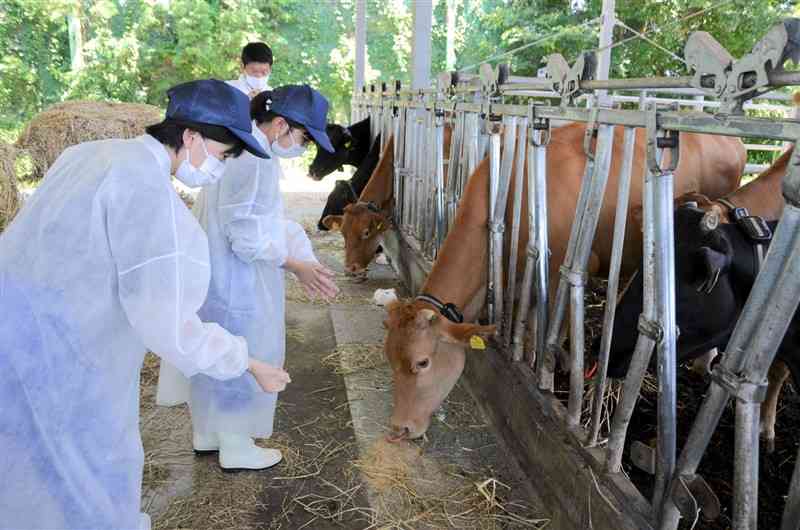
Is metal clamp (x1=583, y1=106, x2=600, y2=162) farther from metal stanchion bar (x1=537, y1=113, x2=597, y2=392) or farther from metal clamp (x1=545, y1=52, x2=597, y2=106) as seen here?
metal clamp (x1=545, y1=52, x2=597, y2=106)

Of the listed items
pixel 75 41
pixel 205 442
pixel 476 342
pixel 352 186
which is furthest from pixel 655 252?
pixel 75 41

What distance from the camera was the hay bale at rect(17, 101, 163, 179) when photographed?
8.98m

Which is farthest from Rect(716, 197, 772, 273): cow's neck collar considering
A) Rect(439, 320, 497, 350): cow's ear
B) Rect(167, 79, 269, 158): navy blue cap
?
Rect(167, 79, 269, 158): navy blue cap

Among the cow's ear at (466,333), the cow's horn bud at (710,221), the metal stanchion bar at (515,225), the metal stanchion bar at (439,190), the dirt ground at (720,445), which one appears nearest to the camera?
the cow's horn bud at (710,221)

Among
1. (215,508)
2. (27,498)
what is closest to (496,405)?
(215,508)

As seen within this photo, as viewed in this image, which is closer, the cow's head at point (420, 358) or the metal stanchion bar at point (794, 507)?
the metal stanchion bar at point (794, 507)

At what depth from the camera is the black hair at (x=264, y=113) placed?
304 centimetres

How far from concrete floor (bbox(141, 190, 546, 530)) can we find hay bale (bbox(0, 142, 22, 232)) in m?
3.11

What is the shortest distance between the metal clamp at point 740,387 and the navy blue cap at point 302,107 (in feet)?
6.07

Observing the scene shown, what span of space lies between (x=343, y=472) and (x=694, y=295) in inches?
76.4

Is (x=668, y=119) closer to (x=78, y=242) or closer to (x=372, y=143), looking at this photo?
(x=78, y=242)

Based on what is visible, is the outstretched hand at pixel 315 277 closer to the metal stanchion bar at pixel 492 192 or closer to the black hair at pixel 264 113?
the black hair at pixel 264 113

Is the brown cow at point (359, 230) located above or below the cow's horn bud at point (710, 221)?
below

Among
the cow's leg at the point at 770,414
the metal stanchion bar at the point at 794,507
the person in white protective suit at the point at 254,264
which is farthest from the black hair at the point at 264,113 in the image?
the cow's leg at the point at 770,414
